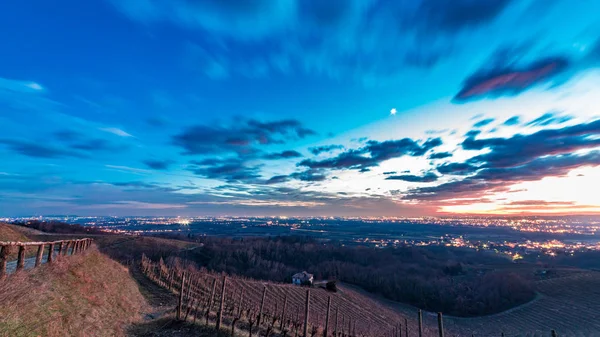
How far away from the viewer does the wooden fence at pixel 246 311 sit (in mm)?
18094

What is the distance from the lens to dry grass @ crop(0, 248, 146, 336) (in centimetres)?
961

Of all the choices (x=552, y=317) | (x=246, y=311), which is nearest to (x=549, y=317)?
(x=552, y=317)

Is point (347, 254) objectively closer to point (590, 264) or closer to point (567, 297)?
point (567, 297)

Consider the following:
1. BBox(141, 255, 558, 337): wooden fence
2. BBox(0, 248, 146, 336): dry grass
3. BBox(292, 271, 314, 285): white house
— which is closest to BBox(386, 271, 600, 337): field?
BBox(141, 255, 558, 337): wooden fence

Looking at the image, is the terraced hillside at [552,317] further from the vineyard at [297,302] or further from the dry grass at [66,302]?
the dry grass at [66,302]

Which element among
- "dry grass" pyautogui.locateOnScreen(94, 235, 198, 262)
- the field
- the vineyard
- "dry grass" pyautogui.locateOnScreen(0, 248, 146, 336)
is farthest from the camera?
"dry grass" pyautogui.locateOnScreen(94, 235, 198, 262)

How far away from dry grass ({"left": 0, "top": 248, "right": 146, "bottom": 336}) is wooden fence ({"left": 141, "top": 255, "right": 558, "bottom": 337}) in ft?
12.6

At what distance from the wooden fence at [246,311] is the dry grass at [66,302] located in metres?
3.84

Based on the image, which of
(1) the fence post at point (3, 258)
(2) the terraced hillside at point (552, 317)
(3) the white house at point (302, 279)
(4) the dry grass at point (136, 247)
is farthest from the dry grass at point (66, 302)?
(2) the terraced hillside at point (552, 317)

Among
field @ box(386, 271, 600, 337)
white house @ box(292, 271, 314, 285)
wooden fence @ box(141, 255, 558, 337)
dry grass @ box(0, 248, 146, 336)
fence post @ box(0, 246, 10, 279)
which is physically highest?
fence post @ box(0, 246, 10, 279)

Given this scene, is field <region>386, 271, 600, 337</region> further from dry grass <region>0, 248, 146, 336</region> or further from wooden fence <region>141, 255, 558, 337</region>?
dry grass <region>0, 248, 146, 336</region>

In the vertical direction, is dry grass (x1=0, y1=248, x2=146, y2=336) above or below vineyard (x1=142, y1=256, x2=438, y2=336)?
above

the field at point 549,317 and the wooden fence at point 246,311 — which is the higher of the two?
the wooden fence at point 246,311

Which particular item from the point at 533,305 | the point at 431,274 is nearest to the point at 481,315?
the point at 533,305
